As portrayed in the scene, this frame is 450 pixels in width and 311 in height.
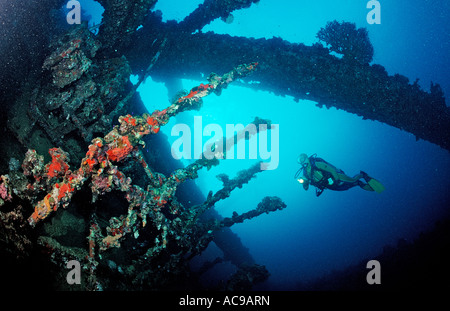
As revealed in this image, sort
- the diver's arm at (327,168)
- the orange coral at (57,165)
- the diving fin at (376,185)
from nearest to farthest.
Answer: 1. the orange coral at (57,165)
2. the diving fin at (376,185)
3. the diver's arm at (327,168)

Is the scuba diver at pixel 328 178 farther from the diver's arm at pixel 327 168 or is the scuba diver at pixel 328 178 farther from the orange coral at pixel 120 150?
the orange coral at pixel 120 150

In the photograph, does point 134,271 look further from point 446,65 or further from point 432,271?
point 446,65

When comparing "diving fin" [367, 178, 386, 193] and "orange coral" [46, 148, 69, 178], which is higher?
"diving fin" [367, 178, 386, 193]

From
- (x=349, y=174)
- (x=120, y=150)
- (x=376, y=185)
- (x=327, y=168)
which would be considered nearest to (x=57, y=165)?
(x=120, y=150)

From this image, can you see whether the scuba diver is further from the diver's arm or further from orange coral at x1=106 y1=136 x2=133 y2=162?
orange coral at x1=106 y1=136 x2=133 y2=162

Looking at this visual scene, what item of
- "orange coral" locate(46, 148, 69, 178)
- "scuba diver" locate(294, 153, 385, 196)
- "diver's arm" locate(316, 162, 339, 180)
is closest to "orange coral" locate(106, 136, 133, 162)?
"orange coral" locate(46, 148, 69, 178)

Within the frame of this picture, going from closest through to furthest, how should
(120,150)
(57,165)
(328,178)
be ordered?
(57,165)
(120,150)
(328,178)

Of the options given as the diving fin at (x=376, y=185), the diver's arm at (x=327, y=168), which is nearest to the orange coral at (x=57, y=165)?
the diver's arm at (x=327, y=168)

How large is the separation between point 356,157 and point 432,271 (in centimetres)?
9704

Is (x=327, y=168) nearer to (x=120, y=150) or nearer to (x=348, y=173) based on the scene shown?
(x=120, y=150)

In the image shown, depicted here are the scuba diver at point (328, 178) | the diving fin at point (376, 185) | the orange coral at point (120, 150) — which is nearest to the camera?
the orange coral at point (120, 150)

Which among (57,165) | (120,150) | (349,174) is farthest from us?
(349,174)
